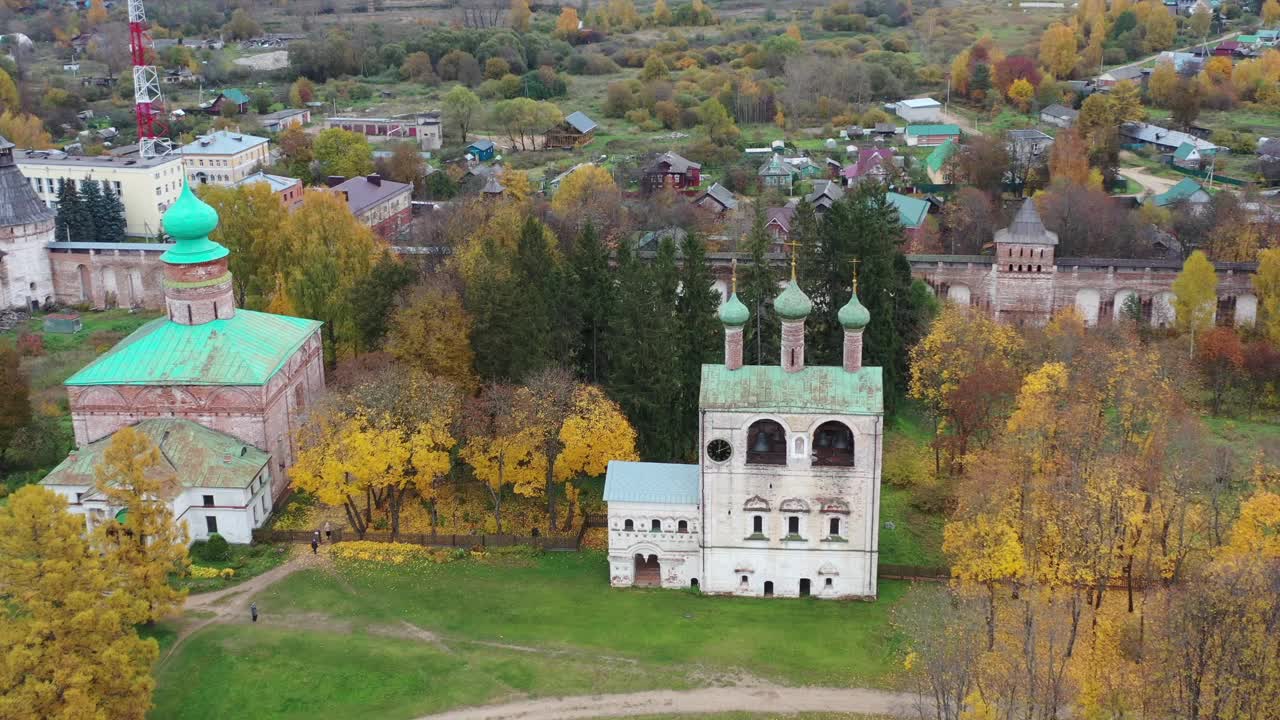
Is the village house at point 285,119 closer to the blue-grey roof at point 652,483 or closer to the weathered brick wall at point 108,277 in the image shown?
the weathered brick wall at point 108,277

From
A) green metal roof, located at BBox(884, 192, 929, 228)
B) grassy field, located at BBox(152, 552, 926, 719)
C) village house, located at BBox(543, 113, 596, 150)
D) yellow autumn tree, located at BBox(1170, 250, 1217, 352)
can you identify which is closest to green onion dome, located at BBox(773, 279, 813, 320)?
grassy field, located at BBox(152, 552, 926, 719)

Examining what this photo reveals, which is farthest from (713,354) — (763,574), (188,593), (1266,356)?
(1266,356)

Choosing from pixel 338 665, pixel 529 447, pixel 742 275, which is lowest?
pixel 338 665

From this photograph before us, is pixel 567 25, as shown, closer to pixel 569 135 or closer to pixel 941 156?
pixel 569 135

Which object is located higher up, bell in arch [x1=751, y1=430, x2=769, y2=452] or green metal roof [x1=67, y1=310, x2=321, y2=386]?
green metal roof [x1=67, y1=310, x2=321, y2=386]

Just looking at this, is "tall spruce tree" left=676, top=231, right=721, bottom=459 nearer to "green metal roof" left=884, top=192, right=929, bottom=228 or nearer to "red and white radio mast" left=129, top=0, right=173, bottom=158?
"green metal roof" left=884, top=192, right=929, bottom=228

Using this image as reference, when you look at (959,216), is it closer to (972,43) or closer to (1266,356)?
(1266,356)
